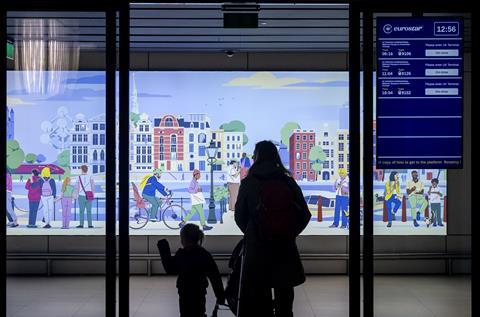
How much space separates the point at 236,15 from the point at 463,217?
2.64 meters

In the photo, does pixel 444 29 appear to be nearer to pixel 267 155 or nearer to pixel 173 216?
pixel 267 155

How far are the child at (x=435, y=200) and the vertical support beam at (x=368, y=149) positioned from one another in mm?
665

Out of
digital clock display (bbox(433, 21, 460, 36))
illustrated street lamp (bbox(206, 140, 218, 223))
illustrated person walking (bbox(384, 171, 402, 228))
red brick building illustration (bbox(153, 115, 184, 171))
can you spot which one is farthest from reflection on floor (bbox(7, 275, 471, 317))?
digital clock display (bbox(433, 21, 460, 36))

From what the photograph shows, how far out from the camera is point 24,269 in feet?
29.9

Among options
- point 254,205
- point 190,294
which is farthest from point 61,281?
point 254,205

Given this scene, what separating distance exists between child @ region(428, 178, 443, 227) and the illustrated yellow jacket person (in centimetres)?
36

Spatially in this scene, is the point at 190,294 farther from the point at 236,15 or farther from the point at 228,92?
the point at 228,92

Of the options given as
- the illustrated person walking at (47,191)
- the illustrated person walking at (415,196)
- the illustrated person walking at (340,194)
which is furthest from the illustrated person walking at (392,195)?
the illustrated person walking at (340,194)

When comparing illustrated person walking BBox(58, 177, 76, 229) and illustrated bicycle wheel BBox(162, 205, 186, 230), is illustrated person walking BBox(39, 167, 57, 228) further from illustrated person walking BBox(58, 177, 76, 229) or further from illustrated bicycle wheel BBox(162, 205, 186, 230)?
illustrated bicycle wheel BBox(162, 205, 186, 230)

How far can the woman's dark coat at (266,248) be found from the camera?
4590mm

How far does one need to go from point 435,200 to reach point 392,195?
658 millimetres

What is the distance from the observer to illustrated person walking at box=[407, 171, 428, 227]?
4938 mm

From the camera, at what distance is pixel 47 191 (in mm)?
4934

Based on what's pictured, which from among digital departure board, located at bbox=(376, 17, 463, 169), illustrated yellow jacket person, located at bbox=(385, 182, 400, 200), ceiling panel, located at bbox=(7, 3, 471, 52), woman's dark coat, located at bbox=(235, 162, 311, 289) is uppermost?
ceiling panel, located at bbox=(7, 3, 471, 52)
